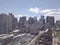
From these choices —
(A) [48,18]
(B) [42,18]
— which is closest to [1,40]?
(A) [48,18]

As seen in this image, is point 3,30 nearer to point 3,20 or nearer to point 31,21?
point 3,20

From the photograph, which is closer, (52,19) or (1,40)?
(1,40)

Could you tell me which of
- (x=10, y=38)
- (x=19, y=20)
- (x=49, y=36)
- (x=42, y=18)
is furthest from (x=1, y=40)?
(x=42, y=18)

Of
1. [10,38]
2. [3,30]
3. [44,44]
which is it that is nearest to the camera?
[44,44]

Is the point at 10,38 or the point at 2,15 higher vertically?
the point at 2,15

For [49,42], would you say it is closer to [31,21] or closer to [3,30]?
[3,30]

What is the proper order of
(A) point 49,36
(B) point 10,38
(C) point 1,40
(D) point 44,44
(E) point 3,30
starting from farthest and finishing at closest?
(E) point 3,30
(B) point 10,38
(C) point 1,40
(A) point 49,36
(D) point 44,44

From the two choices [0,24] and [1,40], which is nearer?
[1,40]

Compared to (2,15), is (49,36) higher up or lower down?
lower down

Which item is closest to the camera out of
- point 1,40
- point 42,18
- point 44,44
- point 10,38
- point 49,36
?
point 44,44
